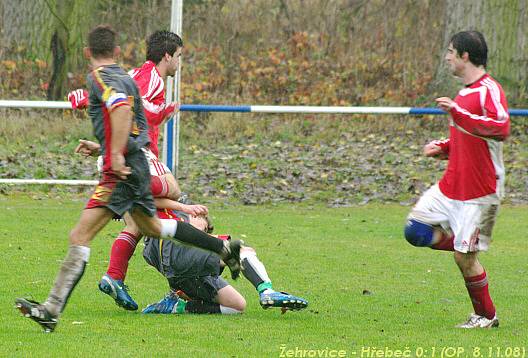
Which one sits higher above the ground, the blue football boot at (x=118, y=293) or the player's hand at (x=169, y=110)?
the player's hand at (x=169, y=110)

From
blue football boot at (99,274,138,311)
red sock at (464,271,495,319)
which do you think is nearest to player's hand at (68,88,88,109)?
blue football boot at (99,274,138,311)

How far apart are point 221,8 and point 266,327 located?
19042 millimetres

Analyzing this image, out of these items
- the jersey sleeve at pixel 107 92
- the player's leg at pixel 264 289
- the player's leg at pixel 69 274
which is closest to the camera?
the player's leg at pixel 69 274

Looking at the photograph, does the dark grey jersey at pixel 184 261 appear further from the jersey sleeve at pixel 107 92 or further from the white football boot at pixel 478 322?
the white football boot at pixel 478 322

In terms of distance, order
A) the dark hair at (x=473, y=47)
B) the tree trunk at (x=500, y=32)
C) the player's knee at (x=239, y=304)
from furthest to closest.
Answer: the tree trunk at (x=500, y=32)
the player's knee at (x=239, y=304)
the dark hair at (x=473, y=47)

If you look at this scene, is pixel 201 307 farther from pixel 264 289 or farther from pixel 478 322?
pixel 478 322

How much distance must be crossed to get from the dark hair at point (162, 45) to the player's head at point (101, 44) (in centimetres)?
161

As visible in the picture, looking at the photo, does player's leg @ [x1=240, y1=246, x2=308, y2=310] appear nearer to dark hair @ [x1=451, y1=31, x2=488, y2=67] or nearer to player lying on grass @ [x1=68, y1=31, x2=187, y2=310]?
player lying on grass @ [x1=68, y1=31, x2=187, y2=310]

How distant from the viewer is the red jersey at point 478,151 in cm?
695

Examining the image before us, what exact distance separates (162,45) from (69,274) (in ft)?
7.94

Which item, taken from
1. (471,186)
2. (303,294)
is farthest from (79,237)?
(471,186)

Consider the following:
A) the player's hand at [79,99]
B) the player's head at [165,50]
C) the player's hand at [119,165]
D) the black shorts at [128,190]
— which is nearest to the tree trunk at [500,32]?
the player's head at [165,50]

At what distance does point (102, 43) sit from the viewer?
6840 millimetres

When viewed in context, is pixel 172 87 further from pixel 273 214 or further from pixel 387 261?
pixel 387 261
